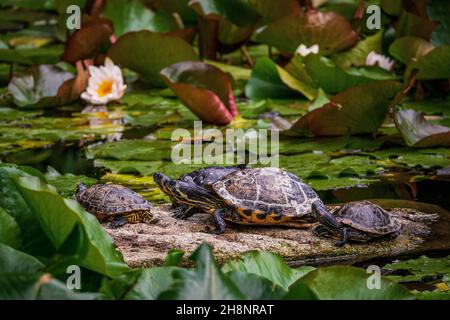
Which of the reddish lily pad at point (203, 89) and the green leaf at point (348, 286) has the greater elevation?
the reddish lily pad at point (203, 89)

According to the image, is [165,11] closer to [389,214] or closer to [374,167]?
[374,167]

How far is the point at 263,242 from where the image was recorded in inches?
173

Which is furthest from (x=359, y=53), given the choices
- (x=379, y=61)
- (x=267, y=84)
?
(x=267, y=84)

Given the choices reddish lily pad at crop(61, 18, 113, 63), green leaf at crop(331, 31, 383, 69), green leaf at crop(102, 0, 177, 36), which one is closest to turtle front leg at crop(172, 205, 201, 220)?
reddish lily pad at crop(61, 18, 113, 63)

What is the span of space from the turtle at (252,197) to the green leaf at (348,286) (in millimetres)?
1512

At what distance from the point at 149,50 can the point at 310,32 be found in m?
1.38

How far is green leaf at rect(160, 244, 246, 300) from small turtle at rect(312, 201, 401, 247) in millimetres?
1870

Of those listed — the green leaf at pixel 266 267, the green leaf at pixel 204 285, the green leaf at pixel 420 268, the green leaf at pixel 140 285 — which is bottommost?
the green leaf at pixel 420 268

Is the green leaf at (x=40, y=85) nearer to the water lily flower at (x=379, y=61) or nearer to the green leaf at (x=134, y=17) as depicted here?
the green leaf at (x=134, y=17)

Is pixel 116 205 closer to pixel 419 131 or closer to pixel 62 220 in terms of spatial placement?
pixel 62 220

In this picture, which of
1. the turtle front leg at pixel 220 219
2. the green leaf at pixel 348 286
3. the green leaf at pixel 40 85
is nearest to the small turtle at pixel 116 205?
the turtle front leg at pixel 220 219

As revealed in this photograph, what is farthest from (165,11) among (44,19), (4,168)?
(4,168)

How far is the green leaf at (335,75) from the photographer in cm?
738

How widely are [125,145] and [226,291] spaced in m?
4.11
